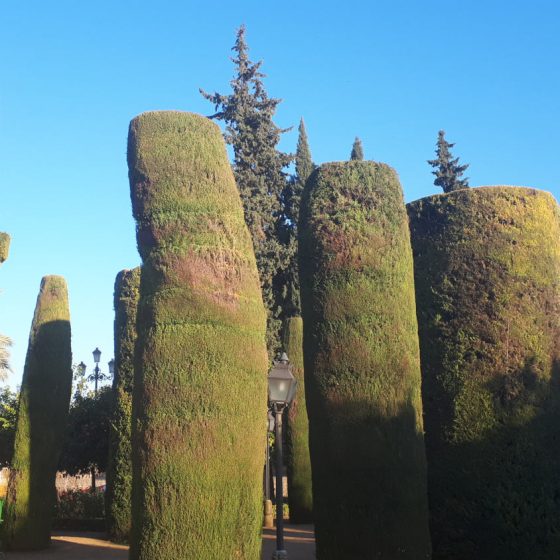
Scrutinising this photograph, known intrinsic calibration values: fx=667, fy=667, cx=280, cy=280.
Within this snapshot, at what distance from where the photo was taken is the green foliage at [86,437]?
21219mm

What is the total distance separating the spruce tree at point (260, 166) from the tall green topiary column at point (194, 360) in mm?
21094

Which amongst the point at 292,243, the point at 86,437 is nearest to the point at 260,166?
the point at 292,243

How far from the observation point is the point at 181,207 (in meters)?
7.71

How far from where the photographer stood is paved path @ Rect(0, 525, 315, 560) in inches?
512

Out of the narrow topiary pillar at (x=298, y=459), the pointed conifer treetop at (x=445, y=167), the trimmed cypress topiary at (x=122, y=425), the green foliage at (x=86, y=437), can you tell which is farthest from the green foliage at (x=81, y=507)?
the pointed conifer treetop at (x=445, y=167)

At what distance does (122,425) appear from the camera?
14.9m

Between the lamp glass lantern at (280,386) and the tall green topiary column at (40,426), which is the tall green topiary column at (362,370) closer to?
the lamp glass lantern at (280,386)

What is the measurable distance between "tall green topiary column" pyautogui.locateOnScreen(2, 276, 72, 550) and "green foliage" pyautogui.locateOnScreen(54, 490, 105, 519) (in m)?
6.14

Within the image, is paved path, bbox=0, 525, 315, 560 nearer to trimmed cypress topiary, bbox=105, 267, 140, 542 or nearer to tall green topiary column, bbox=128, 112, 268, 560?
trimmed cypress topiary, bbox=105, 267, 140, 542

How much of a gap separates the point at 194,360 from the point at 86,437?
1571 centimetres

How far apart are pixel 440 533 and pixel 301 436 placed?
9192 millimetres

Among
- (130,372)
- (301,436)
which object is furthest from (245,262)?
(301,436)

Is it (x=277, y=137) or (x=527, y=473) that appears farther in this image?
(x=277, y=137)

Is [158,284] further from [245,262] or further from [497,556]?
[497,556]
